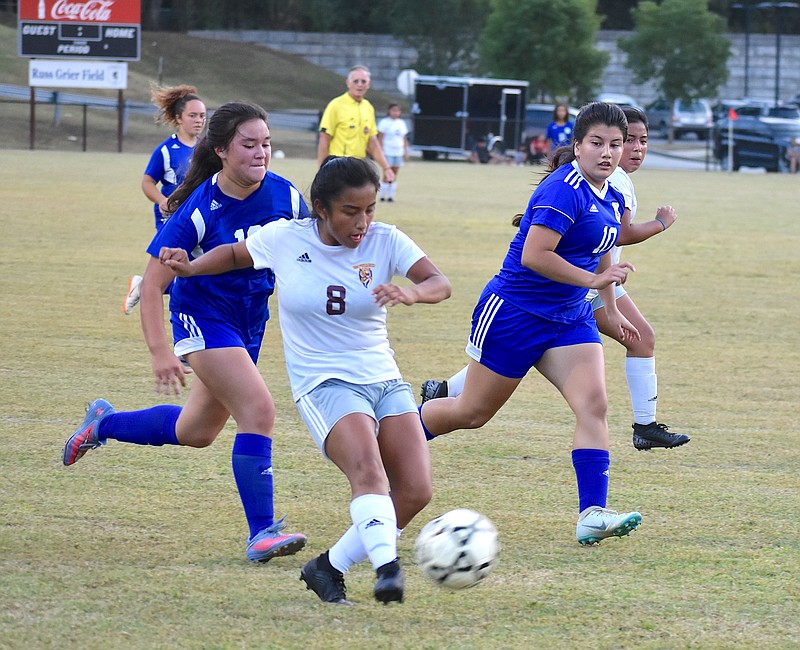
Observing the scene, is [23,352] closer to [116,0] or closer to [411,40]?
[116,0]

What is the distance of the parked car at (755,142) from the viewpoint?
3772 cm

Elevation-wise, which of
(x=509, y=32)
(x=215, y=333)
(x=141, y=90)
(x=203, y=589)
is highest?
(x=509, y=32)

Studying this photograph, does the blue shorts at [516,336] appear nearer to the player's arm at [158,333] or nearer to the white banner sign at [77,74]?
the player's arm at [158,333]

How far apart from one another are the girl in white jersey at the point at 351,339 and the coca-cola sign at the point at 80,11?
31249mm

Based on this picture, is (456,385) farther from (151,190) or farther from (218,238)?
(151,190)

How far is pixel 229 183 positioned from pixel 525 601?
6.34 feet

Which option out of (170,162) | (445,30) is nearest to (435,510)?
(170,162)

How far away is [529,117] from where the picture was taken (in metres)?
47.8

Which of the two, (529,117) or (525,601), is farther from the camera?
(529,117)

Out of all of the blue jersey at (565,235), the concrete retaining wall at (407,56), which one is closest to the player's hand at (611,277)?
the blue jersey at (565,235)

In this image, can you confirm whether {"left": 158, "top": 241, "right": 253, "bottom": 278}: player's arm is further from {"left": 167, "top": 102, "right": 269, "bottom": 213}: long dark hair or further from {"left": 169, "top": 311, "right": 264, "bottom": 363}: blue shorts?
{"left": 167, "top": 102, "right": 269, "bottom": 213}: long dark hair

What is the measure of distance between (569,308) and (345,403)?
139cm

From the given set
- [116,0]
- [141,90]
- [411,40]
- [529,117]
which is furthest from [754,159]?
[411,40]

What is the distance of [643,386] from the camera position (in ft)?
20.3
